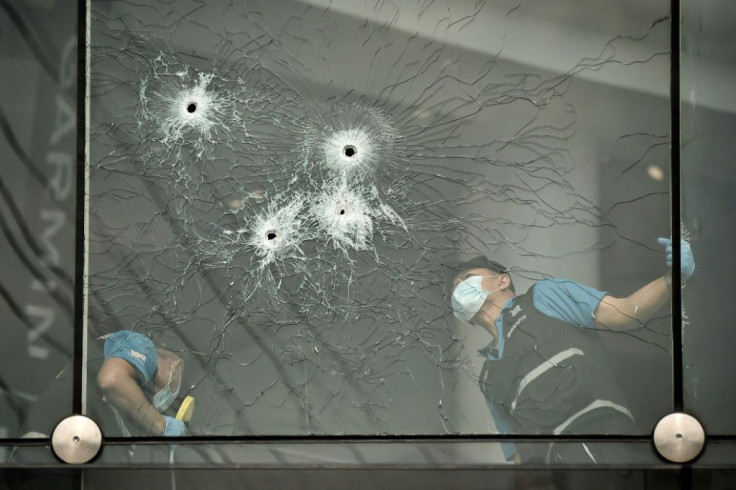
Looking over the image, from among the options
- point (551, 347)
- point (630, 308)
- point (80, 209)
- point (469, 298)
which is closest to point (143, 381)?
point (80, 209)

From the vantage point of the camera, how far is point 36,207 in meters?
1.72

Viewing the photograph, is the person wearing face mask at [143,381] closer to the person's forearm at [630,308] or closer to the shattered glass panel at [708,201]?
the person's forearm at [630,308]

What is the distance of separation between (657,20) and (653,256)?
44 centimetres

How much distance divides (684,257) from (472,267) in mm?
396

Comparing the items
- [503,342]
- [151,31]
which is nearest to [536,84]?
[503,342]

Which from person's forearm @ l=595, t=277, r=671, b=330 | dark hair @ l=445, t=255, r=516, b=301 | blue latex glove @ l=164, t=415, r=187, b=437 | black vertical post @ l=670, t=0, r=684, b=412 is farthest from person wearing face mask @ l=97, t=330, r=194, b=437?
black vertical post @ l=670, t=0, r=684, b=412

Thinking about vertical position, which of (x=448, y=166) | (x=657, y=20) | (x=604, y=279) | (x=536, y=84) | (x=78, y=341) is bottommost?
(x=78, y=341)

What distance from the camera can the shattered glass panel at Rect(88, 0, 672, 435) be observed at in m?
1.67

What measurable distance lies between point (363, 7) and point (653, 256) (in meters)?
0.72

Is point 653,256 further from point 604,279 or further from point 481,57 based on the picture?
point 481,57

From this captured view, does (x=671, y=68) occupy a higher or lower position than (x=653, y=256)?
higher

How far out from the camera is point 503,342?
166 centimetres

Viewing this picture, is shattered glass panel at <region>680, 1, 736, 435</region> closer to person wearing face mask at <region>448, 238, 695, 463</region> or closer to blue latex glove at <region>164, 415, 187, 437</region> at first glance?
person wearing face mask at <region>448, 238, 695, 463</region>

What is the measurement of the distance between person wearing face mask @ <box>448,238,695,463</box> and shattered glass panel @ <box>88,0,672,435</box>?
0.05ft
